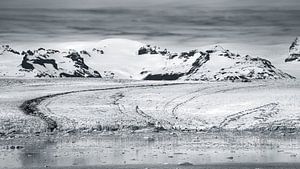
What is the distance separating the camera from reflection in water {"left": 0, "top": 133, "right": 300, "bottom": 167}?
20875mm

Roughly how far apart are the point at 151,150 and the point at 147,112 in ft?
45.9

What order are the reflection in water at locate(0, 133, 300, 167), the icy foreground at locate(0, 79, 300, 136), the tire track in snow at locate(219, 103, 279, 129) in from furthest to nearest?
the tire track in snow at locate(219, 103, 279, 129), the icy foreground at locate(0, 79, 300, 136), the reflection in water at locate(0, 133, 300, 167)

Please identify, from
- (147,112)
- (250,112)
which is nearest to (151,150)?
(250,112)

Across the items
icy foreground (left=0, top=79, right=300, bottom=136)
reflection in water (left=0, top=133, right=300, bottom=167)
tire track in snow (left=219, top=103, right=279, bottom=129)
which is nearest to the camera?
Answer: reflection in water (left=0, top=133, right=300, bottom=167)

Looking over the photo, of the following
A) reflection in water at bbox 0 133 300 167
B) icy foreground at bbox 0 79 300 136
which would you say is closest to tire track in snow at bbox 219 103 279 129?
icy foreground at bbox 0 79 300 136

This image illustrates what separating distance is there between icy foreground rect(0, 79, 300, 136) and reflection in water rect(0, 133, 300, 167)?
3.25m

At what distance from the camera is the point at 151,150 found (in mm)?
23891

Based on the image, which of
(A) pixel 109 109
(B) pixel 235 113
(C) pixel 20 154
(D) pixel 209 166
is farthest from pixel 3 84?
(D) pixel 209 166

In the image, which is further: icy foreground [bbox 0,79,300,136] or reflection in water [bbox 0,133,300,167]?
icy foreground [bbox 0,79,300,136]

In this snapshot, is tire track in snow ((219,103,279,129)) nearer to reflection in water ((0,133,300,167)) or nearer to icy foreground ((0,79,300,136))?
icy foreground ((0,79,300,136))

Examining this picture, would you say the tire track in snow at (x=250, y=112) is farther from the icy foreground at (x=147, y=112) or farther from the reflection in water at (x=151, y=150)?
the reflection in water at (x=151, y=150)

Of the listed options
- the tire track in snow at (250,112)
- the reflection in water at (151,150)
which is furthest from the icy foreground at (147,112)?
the reflection in water at (151,150)

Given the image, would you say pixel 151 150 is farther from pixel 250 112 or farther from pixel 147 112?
pixel 147 112

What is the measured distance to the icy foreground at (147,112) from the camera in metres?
31.5
